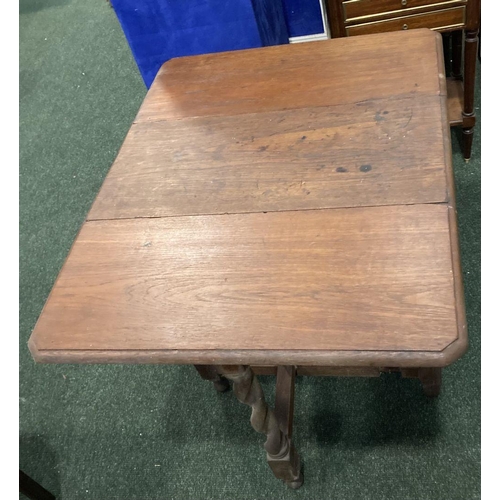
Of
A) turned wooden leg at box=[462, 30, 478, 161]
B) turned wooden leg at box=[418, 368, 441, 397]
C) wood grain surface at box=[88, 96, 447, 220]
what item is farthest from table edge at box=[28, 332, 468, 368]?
turned wooden leg at box=[462, 30, 478, 161]

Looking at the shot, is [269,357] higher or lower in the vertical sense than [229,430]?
higher

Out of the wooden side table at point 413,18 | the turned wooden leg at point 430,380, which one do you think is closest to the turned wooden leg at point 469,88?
the wooden side table at point 413,18

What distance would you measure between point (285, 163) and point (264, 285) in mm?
269

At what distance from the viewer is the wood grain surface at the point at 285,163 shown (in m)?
0.87

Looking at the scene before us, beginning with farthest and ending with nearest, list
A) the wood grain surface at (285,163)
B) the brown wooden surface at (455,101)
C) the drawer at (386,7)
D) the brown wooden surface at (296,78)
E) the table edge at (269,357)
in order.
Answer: the brown wooden surface at (455,101)
the drawer at (386,7)
the brown wooden surface at (296,78)
the wood grain surface at (285,163)
the table edge at (269,357)

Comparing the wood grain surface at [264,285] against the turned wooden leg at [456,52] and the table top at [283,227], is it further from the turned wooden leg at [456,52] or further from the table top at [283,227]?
Answer: the turned wooden leg at [456,52]

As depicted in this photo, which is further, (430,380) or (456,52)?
(456,52)

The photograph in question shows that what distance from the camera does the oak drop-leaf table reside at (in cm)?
73

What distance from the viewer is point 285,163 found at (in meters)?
0.94

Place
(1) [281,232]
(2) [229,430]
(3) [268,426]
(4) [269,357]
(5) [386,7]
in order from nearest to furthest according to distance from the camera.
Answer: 1. (4) [269,357]
2. (1) [281,232]
3. (3) [268,426]
4. (2) [229,430]
5. (5) [386,7]

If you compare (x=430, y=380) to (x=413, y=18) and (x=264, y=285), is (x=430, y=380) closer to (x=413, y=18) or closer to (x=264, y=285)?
(x=264, y=285)

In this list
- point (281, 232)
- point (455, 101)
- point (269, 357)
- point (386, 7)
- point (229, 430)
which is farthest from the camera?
point (455, 101)

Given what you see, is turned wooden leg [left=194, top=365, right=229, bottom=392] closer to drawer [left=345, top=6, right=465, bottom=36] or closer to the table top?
the table top

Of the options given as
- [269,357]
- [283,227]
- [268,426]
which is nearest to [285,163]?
[283,227]
